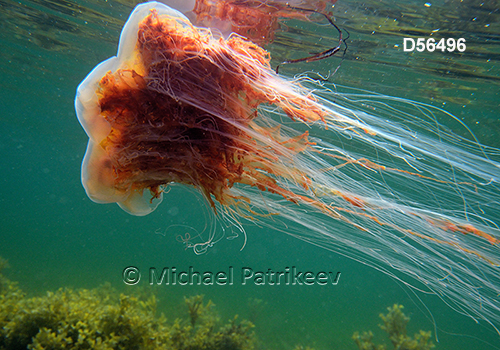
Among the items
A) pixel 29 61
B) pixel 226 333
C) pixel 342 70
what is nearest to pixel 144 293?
pixel 226 333

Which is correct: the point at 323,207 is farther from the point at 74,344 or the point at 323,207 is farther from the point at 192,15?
the point at 74,344

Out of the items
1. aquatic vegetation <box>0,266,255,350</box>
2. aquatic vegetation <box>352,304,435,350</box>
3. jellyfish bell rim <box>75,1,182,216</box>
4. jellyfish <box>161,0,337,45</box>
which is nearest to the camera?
jellyfish bell rim <box>75,1,182,216</box>

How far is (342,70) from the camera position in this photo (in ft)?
26.4

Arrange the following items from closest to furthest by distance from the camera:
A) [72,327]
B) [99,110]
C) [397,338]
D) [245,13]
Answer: [99,110], [72,327], [245,13], [397,338]

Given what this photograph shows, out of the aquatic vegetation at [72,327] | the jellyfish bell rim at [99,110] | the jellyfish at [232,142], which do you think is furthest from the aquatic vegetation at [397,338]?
the jellyfish bell rim at [99,110]

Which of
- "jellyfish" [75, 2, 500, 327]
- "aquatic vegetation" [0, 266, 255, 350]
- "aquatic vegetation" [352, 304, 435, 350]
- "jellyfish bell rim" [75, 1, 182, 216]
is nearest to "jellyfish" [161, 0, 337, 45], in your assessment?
"jellyfish bell rim" [75, 1, 182, 216]

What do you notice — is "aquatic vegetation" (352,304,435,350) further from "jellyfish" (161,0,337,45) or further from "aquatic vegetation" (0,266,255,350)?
"jellyfish" (161,0,337,45)

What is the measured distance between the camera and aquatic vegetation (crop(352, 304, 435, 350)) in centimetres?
593

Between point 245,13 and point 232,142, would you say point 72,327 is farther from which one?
point 245,13

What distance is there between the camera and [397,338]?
6.57 meters

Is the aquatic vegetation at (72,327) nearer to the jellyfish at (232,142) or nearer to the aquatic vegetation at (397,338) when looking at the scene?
the jellyfish at (232,142)

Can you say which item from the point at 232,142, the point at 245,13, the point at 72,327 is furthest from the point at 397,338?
the point at 245,13

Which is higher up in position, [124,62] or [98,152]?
[124,62]

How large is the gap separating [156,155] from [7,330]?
3883 millimetres
